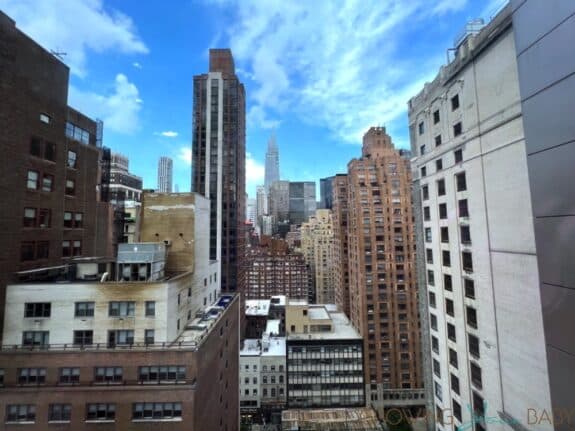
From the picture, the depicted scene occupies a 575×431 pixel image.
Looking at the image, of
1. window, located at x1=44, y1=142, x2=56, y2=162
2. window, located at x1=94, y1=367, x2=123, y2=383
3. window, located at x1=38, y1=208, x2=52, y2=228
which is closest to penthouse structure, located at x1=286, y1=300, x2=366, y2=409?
window, located at x1=94, y1=367, x2=123, y2=383

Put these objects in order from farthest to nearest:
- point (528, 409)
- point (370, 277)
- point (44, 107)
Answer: point (370, 277), point (44, 107), point (528, 409)

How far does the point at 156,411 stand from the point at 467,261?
27.7m

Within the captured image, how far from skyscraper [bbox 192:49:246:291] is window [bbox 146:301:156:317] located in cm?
6544

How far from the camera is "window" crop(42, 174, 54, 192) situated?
30898mm

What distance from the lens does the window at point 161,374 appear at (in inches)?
994

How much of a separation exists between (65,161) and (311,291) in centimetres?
14711

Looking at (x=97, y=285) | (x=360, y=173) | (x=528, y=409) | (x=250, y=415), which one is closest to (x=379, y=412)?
(x=250, y=415)

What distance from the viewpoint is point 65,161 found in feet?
111

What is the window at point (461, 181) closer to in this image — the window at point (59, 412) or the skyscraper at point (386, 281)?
the window at point (59, 412)

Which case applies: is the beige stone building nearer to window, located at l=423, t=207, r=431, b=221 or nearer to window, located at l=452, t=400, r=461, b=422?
window, located at l=423, t=207, r=431, b=221

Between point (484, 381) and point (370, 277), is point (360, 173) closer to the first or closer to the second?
point (370, 277)

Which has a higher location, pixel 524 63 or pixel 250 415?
pixel 524 63

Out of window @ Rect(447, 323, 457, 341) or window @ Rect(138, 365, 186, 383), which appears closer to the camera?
window @ Rect(447, 323, 457, 341)

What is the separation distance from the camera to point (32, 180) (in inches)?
1163
